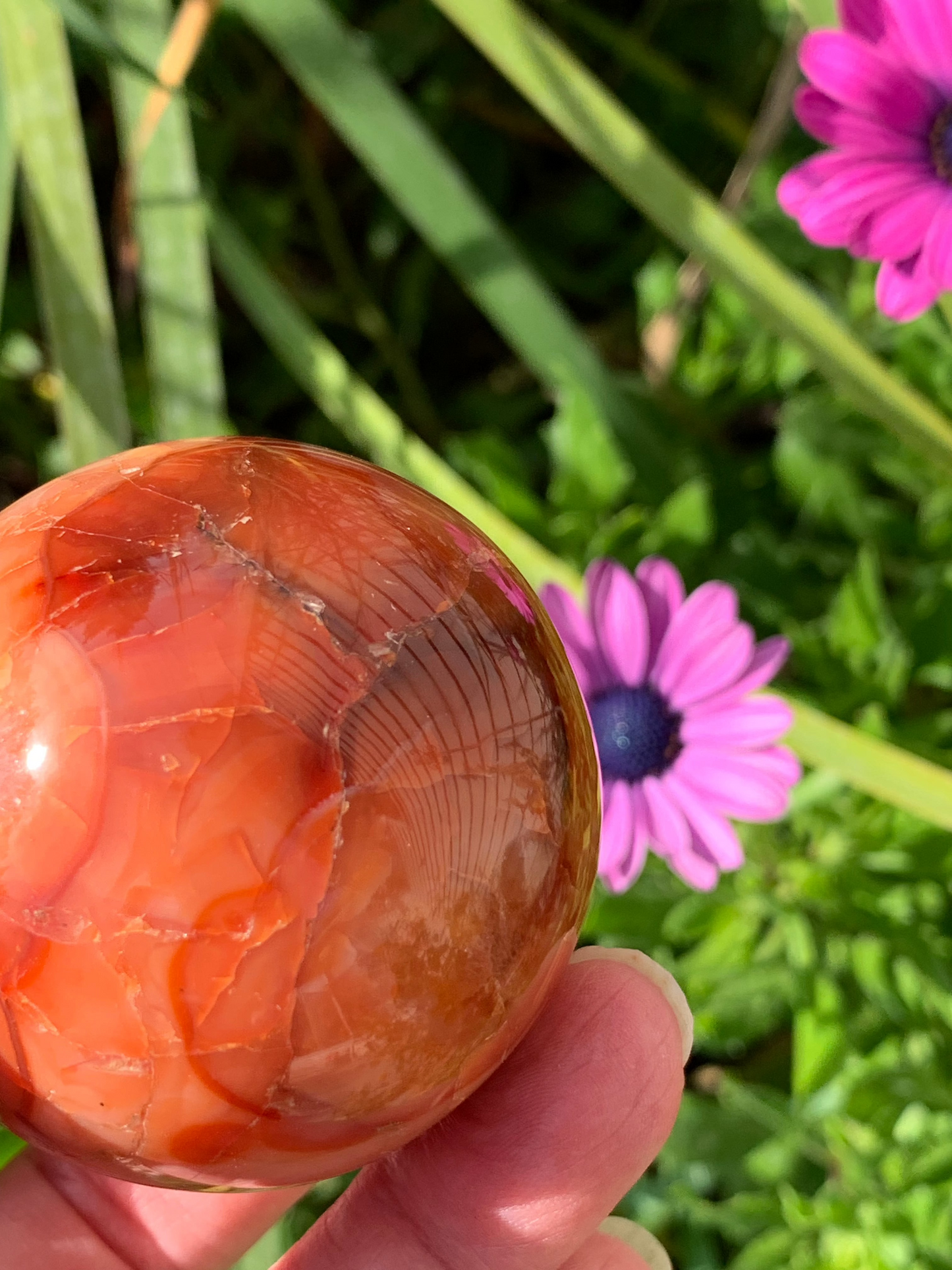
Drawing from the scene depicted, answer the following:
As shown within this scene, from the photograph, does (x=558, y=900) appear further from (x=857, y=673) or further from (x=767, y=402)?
(x=767, y=402)

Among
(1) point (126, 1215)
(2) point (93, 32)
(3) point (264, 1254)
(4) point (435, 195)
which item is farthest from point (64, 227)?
(3) point (264, 1254)

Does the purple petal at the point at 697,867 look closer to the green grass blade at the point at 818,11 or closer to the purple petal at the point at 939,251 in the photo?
the purple petal at the point at 939,251

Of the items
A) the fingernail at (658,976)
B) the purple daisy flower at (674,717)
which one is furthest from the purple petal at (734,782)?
the fingernail at (658,976)

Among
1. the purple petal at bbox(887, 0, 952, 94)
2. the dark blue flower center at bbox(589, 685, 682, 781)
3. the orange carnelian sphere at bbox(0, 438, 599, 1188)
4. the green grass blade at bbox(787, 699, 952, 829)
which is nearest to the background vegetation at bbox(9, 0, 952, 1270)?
the green grass blade at bbox(787, 699, 952, 829)

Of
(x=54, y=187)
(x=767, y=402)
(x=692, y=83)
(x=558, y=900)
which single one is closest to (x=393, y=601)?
(x=558, y=900)

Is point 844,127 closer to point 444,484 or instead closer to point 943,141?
point 943,141

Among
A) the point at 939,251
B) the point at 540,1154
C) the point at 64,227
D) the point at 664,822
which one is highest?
the point at 939,251

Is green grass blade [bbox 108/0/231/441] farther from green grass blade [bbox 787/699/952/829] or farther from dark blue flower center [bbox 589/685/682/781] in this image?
green grass blade [bbox 787/699/952/829]
